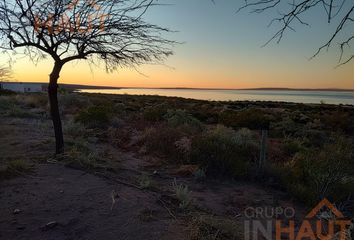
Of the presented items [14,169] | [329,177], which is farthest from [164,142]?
[329,177]

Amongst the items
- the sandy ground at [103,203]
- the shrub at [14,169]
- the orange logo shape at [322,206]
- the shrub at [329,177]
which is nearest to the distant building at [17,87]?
the shrub at [14,169]

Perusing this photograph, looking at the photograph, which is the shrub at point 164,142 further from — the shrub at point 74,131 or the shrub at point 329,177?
the shrub at point 329,177

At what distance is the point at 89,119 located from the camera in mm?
15414

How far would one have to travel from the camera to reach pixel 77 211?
17.4 ft

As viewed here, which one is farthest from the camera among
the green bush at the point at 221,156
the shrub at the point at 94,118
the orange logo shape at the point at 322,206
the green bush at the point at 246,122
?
the green bush at the point at 246,122

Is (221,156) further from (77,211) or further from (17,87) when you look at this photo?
(17,87)

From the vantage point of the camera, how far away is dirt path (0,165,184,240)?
4.64m

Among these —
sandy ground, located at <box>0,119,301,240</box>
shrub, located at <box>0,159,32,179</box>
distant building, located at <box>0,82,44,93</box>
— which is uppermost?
shrub, located at <box>0,159,32,179</box>

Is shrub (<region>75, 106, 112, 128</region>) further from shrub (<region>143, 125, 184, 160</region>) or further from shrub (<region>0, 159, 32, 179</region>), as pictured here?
shrub (<region>0, 159, 32, 179</region>)

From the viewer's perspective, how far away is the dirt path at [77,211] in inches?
183

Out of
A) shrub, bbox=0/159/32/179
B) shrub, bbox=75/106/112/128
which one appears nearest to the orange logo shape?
shrub, bbox=0/159/32/179

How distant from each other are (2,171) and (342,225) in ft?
19.8

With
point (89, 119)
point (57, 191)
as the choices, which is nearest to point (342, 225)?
point (57, 191)

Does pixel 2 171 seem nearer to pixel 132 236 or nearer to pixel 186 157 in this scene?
pixel 132 236
